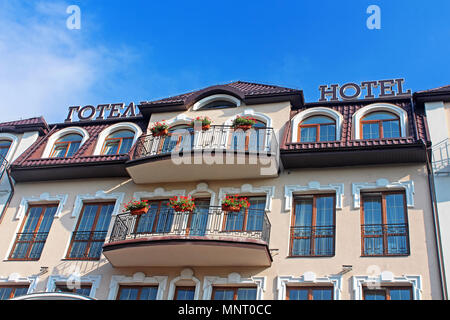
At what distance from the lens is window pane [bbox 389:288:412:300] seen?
13.9 m

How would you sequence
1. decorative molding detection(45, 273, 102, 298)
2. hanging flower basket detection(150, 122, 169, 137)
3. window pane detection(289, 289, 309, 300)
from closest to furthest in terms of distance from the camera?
window pane detection(289, 289, 309, 300)
decorative molding detection(45, 273, 102, 298)
hanging flower basket detection(150, 122, 169, 137)

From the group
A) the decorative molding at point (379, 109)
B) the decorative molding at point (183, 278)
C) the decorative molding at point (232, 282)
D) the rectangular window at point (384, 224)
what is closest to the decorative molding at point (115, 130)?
the decorative molding at point (183, 278)

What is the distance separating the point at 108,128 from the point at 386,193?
9973 millimetres

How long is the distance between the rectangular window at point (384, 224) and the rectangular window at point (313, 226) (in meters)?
0.90

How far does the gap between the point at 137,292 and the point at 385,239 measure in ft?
23.1

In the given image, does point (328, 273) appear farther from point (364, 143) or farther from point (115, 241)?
point (115, 241)

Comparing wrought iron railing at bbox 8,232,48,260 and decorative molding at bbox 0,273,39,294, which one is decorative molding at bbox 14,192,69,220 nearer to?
wrought iron railing at bbox 8,232,48,260

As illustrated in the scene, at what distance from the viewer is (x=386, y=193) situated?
52.4 ft

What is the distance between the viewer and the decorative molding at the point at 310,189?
16.2 m

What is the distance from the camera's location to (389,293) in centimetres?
1407

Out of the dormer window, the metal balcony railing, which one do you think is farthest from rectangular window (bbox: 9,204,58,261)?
the metal balcony railing

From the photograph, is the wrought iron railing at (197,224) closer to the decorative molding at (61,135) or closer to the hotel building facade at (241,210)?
the hotel building facade at (241,210)

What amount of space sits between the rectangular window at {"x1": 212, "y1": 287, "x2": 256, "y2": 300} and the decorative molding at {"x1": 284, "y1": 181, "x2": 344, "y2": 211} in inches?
105
